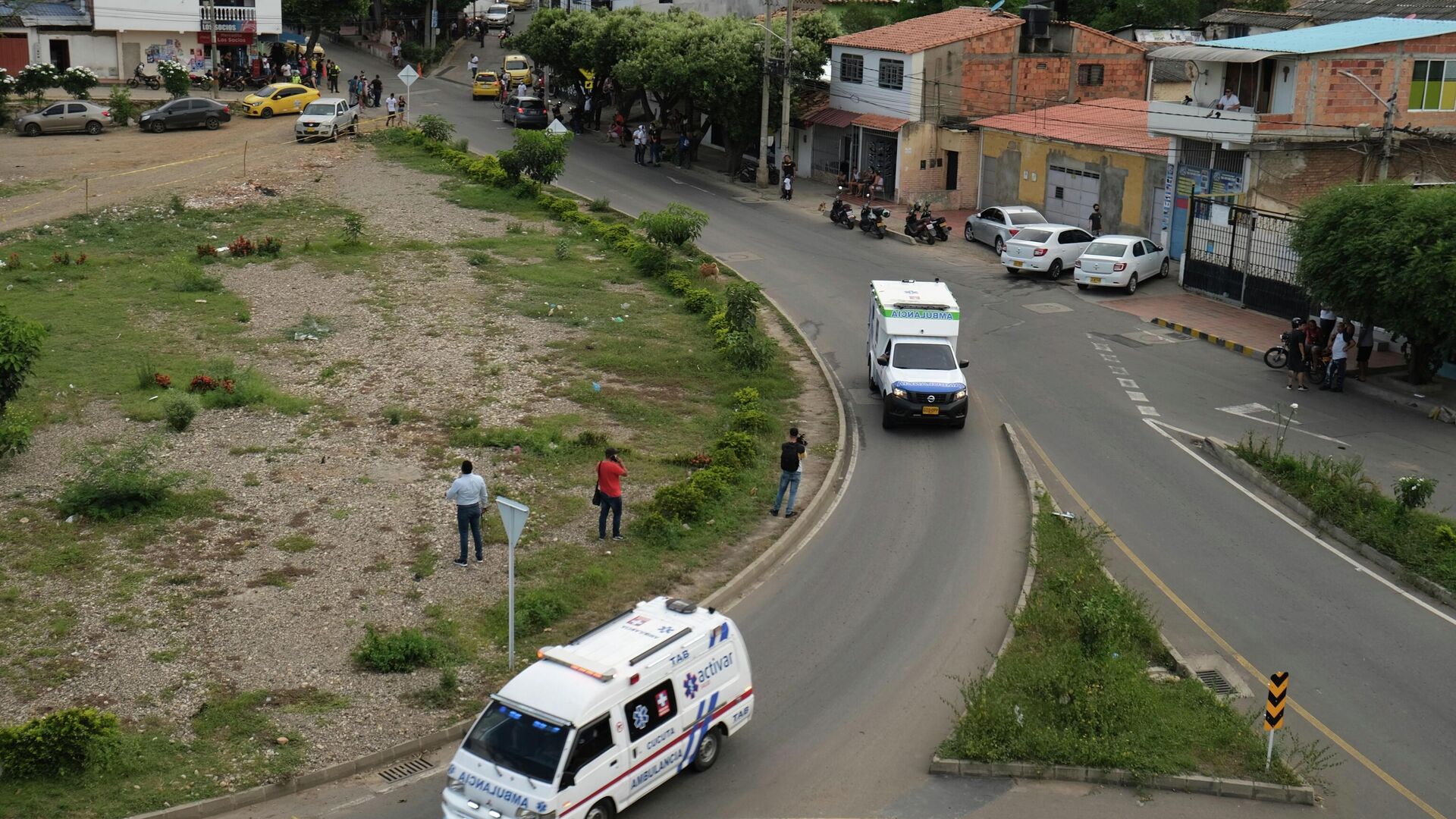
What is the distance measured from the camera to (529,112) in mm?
60094

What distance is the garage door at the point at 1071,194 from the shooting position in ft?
143

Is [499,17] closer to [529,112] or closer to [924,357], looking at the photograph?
[529,112]

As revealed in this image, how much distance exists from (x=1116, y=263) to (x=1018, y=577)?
19.7 m

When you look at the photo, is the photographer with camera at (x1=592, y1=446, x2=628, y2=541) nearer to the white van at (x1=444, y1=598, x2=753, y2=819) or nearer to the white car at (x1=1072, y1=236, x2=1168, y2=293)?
the white van at (x1=444, y1=598, x2=753, y2=819)

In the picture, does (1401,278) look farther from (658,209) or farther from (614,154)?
(614,154)

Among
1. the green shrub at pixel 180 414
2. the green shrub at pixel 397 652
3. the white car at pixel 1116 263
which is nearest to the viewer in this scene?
the green shrub at pixel 397 652

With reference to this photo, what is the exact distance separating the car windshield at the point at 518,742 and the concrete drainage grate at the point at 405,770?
1630 mm

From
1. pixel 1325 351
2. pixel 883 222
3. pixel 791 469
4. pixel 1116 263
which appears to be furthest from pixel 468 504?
pixel 883 222

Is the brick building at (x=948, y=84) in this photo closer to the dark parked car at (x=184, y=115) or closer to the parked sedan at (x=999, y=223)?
the parked sedan at (x=999, y=223)

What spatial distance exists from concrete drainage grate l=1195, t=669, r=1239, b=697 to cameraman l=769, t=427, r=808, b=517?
699 cm

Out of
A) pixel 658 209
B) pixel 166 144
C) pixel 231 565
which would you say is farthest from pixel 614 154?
pixel 231 565

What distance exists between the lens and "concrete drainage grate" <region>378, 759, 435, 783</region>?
47.2ft

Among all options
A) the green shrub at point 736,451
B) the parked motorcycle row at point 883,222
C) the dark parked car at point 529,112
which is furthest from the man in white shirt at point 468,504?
the dark parked car at point 529,112

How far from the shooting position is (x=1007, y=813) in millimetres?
14008
